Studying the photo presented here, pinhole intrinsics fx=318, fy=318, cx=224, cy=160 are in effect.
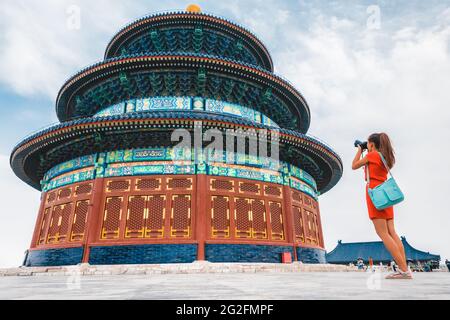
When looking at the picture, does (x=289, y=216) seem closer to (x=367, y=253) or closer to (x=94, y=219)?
(x=94, y=219)

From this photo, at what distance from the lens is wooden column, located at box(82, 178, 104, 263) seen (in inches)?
464

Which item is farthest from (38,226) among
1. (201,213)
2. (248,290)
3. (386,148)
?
(386,148)

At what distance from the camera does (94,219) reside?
12.0 metres

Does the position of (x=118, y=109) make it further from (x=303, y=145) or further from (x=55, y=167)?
(x=303, y=145)

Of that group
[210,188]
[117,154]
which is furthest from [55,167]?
[210,188]

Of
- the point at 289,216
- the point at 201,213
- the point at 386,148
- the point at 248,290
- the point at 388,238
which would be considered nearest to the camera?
the point at 248,290

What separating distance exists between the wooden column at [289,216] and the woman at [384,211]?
9.79m

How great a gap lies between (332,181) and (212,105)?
8.80 metres

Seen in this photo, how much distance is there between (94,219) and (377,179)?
10915 millimetres

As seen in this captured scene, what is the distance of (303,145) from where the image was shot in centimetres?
1349

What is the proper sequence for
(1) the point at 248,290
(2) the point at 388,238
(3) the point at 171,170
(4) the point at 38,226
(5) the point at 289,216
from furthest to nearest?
1. (4) the point at 38,226
2. (5) the point at 289,216
3. (3) the point at 171,170
4. (2) the point at 388,238
5. (1) the point at 248,290

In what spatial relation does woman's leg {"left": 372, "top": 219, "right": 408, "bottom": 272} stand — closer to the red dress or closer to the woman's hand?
the red dress
